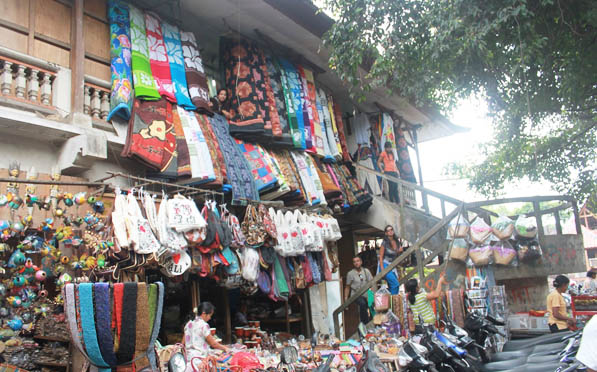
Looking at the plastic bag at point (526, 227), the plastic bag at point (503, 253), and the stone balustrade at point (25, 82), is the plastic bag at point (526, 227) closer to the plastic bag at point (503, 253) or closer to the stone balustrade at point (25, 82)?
the plastic bag at point (503, 253)

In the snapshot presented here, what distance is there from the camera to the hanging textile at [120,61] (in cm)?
627

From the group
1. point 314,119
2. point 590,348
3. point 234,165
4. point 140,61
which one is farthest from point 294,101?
point 590,348

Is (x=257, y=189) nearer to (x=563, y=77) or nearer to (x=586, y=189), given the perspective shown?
(x=563, y=77)

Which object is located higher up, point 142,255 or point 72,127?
point 72,127

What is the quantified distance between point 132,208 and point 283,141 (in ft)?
12.7

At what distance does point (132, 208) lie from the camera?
536 centimetres

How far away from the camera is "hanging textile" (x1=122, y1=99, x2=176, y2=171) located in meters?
6.23

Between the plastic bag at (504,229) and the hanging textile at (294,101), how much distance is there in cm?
366

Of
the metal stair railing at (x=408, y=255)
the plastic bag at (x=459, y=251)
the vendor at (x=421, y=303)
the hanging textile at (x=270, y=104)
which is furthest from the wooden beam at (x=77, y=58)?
the plastic bag at (x=459, y=251)

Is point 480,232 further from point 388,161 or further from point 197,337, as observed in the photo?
point 197,337

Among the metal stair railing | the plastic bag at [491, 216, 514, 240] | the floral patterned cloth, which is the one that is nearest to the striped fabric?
the metal stair railing

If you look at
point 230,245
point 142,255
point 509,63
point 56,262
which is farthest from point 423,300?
point 56,262

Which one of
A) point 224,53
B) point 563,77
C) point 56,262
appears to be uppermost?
point 224,53

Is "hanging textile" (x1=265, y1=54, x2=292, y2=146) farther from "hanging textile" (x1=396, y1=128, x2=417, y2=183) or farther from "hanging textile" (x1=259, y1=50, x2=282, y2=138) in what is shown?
"hanging textile" (x1=396, y1=128, x2=417, y2=183)
